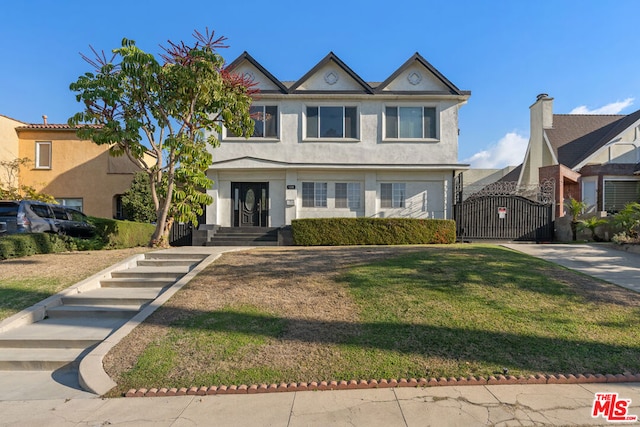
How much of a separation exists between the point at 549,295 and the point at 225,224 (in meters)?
12.9

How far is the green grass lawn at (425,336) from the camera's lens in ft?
15.0

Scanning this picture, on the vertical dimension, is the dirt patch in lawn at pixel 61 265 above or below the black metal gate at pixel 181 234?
below

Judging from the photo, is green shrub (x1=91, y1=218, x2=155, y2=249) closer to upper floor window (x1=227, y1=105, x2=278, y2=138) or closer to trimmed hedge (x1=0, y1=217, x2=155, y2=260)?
trimmed hedge (x1=0, y1=217, x2=155, y2=260)

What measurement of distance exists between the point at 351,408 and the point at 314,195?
13.1 metres

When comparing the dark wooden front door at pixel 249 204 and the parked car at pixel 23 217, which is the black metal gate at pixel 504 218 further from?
the parked car at pixel 23 217

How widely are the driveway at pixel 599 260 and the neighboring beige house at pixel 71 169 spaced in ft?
64.0

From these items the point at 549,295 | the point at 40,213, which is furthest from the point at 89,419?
the point at 40,213

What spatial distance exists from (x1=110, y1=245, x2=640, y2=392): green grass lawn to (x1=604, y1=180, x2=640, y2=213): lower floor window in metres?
15.1

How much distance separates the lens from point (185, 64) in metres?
11.0

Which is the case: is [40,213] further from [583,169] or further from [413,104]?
[583,169]

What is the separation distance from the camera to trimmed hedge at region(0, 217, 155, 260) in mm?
9516

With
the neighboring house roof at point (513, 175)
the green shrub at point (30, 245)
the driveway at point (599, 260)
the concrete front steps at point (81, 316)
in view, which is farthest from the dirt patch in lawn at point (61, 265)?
the neighboring house roof at point (513, 175)

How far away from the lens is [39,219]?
36.2ft

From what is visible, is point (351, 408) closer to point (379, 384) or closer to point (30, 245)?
point (379, 384)
